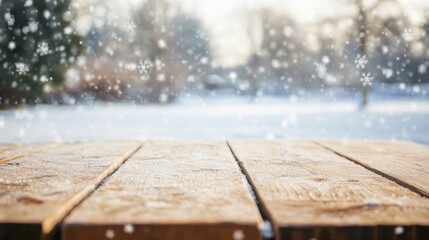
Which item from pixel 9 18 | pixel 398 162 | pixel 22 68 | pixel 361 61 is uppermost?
pixel 9 18

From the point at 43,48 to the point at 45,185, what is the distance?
11.3 m

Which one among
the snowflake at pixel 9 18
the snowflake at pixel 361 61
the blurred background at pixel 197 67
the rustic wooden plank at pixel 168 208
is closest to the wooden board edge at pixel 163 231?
the rustic wooden plank at pixel 168 208

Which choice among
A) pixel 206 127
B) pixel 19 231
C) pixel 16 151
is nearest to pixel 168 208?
pixel 19 231

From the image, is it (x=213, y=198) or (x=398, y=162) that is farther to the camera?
(x=398, y=162)

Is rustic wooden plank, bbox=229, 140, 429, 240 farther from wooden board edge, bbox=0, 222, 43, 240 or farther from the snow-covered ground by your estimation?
the snow-covered ground

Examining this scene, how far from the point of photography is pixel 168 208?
0.60 meters

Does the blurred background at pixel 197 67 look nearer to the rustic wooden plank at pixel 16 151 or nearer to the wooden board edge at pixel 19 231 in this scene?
the rustic wooden plank at pixel 16 151

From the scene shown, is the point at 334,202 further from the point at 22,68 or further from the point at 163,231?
the point at 22,68

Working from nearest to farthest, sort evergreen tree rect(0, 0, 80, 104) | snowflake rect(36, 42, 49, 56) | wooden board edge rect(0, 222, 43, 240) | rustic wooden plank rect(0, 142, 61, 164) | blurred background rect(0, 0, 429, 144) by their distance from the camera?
wooden board edge rect(0, 222, 43, 240)
rustic wooden plank rect(0, 142, 61, 164)
blurred background rect(0, 0, 429, 144)
evergreen tree rect(0, 0, 80, 104)
snowflake rect(36, 42, 49, 56)

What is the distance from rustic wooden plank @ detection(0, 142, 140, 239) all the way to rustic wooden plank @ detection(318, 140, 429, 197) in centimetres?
70

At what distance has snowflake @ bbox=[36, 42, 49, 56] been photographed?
1071 centimetres

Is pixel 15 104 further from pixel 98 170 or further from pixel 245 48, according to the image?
pixel 245 48

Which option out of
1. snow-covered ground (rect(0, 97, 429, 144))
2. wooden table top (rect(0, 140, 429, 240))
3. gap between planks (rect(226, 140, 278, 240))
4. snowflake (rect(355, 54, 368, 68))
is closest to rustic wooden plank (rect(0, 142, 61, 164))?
wooden table top (rect(0, 140, 429, 240))

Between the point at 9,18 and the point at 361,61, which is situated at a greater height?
the point at 9,18
